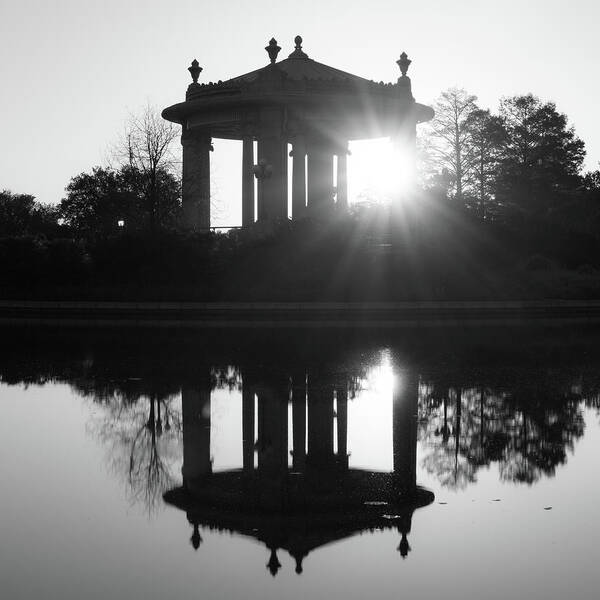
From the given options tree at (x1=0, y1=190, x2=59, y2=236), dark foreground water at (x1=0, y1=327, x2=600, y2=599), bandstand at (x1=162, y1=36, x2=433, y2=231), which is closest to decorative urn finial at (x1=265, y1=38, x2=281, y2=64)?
bandstand at (x1=162, y1=36, x2=433, y2=231)

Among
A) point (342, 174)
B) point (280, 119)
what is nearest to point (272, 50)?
point (280, 119)

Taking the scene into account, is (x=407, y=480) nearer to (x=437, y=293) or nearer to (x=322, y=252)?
(x=437, y=293)

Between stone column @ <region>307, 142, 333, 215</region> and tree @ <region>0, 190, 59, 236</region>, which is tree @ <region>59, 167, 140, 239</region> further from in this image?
stone column @ <region>307, 142, 333, 215</region>

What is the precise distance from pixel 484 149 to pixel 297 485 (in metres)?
61.4

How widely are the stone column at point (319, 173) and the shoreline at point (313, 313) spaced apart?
58.2ft

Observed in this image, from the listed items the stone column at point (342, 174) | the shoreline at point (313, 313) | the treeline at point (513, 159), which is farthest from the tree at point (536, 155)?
the shoreline at point (313, 313)

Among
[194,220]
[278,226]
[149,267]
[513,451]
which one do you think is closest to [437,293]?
[278,226]

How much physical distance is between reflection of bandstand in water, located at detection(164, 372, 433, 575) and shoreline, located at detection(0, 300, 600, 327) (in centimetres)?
1951

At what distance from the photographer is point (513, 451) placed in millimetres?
10867

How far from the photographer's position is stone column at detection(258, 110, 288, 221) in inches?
1848

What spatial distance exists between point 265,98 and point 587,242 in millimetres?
18932

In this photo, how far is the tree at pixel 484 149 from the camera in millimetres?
66562

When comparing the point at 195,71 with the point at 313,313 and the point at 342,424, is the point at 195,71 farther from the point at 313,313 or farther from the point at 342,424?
the point at 342,424

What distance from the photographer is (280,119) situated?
47.0 m
